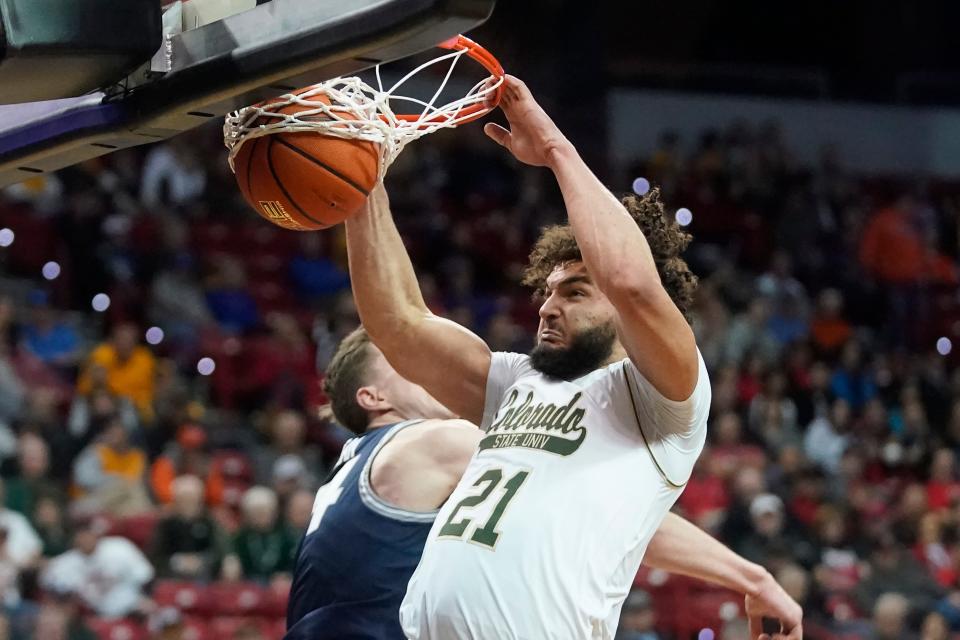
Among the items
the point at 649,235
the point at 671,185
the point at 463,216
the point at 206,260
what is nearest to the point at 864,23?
the point at 671,185

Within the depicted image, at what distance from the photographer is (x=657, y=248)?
3570 mm

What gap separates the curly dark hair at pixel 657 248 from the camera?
3562 millimetres

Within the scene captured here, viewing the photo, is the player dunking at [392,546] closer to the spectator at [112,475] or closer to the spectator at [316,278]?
the spectator at [112,475]

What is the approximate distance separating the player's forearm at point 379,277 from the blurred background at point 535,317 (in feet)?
11.6

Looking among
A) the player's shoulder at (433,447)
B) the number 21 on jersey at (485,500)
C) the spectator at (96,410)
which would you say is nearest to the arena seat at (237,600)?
the spectator at (96,410)

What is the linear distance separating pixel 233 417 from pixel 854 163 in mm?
8819

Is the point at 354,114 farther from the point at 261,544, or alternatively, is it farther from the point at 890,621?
the point at 890,621

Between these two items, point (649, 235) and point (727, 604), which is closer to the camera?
point (649, 235)

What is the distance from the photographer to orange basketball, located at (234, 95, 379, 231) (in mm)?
3193

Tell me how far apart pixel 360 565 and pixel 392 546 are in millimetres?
101

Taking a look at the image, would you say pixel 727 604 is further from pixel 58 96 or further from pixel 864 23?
pixel 864 23

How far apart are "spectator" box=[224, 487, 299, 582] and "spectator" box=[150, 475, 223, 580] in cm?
10

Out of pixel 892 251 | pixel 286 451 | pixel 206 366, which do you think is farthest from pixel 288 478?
pixel 892 251

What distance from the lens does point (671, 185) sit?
13758 mm
